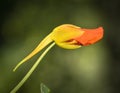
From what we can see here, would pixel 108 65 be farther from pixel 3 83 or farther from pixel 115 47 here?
pixel 3 83

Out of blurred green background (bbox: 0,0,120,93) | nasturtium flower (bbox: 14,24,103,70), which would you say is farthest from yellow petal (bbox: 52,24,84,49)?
blurred green background (bbox: 0,0,120,93)

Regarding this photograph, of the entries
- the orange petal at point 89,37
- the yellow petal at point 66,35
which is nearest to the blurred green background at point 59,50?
the yellow petal at point 66,35

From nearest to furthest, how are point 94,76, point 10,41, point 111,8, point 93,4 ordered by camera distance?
point 10,41
point 94,76
point 93,4
point 111,8

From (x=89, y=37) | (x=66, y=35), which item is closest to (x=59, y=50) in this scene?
(x=66, y=35)

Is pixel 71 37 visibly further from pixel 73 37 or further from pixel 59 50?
pixel 59 50

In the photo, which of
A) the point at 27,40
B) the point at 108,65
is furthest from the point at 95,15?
the point at 27,40

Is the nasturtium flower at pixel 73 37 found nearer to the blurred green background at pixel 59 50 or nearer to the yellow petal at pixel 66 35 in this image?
the yellow petal at pixel 66 35
